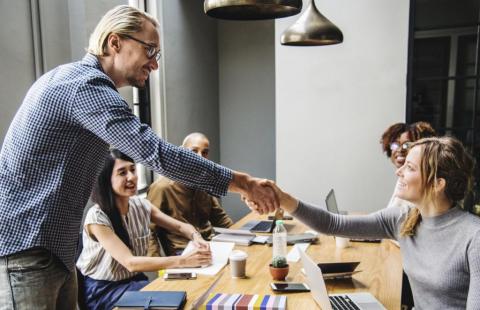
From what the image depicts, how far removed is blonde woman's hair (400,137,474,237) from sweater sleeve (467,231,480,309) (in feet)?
0.62

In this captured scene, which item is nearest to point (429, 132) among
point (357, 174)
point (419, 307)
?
point (357, 174)

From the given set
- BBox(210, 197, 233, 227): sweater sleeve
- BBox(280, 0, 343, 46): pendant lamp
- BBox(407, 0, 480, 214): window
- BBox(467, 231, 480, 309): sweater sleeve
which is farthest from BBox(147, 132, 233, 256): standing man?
BBox(407, 0, 480, 214): window

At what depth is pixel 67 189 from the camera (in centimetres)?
138

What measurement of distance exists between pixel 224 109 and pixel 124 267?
3772 mm

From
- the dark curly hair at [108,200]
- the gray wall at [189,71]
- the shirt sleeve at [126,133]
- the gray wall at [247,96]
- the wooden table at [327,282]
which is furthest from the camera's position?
the gray wall at [247,96]

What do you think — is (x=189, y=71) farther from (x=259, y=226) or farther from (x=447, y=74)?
(x=447, y=74)

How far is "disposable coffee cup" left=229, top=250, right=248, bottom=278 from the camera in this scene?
6.23ft

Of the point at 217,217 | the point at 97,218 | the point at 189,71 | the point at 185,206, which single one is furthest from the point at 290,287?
the point at 189,71

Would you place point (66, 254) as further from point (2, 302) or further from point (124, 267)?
point (124, 267)

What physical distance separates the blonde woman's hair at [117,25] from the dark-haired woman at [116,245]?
91cm

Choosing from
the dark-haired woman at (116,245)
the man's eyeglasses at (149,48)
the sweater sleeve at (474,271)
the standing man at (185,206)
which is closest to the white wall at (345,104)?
the standing man at (185,206)

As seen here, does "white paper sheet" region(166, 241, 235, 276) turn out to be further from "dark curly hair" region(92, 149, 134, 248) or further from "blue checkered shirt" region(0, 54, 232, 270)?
"blue checkered shirt" region(0, 54, 232, 270)

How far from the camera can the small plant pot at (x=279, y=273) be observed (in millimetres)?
1845

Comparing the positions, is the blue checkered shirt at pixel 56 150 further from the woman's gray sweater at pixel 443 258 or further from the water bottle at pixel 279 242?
the woman's gray sweater at pixel 443 258
